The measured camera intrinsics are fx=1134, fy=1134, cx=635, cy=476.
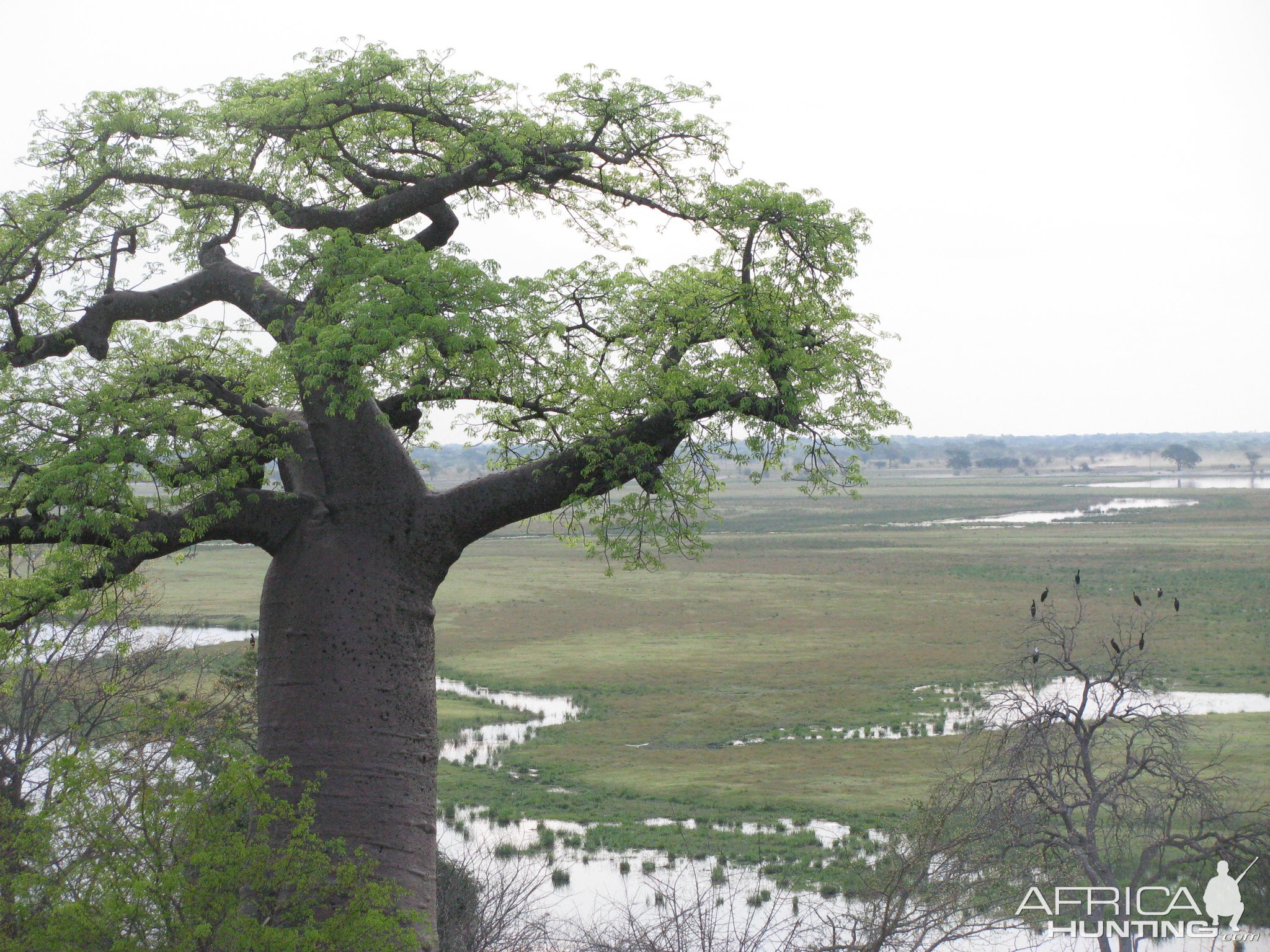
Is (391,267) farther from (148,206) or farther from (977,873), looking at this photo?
(977,873)

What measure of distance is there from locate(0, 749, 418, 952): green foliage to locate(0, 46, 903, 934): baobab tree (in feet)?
5.37

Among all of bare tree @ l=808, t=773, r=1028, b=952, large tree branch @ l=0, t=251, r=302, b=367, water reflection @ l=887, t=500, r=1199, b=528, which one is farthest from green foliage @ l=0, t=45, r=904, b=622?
water reflection @ l=887, t=500, r=1199, b=528

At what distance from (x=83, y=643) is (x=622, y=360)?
10216 mm

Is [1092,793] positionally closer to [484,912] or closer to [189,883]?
[484,912]

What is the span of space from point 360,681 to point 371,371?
99.7 inches

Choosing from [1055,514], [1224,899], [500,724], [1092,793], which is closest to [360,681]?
[1092,793]

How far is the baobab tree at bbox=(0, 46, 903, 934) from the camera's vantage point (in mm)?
9141

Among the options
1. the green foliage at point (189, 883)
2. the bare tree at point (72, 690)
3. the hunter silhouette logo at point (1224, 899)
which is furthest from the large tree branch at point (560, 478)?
the hunter silhouette logo at point (1224, 899)

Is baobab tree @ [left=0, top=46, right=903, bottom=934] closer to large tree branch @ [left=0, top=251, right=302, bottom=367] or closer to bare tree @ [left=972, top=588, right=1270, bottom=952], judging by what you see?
large tree branch @ [left=0, top=251, right=302, bottom=367]

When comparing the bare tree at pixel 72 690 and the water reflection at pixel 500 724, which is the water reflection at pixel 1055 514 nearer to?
the water reflection at pixel 500 724

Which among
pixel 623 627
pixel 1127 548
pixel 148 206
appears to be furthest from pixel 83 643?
pixel 1127 548

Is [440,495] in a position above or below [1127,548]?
above

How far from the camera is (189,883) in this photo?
6953 mm

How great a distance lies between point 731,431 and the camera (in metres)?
10.9
